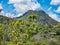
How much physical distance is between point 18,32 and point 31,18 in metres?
3.87

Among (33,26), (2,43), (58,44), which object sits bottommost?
(58,44)

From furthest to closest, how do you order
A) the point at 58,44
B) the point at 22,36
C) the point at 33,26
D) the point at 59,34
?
the point at 59,34 < the point at 58,44 < the point at 22,36 < the point at 33,26

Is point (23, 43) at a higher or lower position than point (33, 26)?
lower

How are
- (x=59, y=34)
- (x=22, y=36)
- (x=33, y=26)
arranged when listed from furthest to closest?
(x=59, y=34) → (x=22, y=36) → (x=33, y=26)

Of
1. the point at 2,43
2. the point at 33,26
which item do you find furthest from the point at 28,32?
the point at 2,43

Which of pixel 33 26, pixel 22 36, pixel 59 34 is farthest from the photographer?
pixel 59 34

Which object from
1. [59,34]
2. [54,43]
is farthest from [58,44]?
[59,34]

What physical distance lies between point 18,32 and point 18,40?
5.37 feet

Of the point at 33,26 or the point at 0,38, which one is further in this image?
the point at 33,26

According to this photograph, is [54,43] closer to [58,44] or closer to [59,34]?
[58,44]

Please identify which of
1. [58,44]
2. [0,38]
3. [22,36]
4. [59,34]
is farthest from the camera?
[59,34]

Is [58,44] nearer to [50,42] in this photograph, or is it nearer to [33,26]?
[50,42]

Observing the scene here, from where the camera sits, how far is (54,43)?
69.6 meters

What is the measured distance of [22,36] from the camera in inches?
1807
